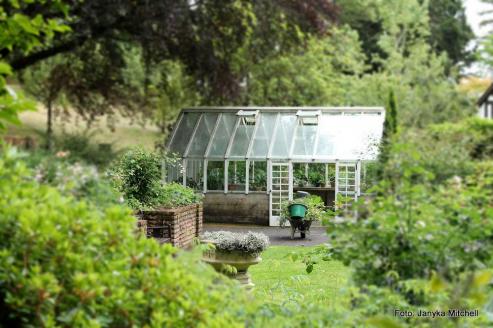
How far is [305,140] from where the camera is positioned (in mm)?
19078

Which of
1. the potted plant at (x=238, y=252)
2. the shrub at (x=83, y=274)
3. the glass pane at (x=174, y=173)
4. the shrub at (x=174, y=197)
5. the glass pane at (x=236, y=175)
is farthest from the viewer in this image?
the glass pane at (x=174, y=173)

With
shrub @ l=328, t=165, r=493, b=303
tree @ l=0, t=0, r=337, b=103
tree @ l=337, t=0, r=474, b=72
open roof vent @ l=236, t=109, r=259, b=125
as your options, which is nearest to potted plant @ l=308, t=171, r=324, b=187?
open roof vent @ l=236, t=109, r=259, b=125

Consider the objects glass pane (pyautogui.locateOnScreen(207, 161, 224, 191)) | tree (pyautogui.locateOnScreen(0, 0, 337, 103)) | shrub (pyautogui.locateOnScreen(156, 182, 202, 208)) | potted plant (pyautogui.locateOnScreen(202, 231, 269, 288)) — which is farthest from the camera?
glass pane (pyautogui.locateOnScreen(207, 161, 224, 191))

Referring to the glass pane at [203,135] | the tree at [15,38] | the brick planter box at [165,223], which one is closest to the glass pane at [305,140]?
the glass pane at [203,135]

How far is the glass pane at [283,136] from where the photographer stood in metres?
19.0

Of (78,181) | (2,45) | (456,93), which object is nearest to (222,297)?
(78,181)

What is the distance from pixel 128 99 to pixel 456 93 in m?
18.6

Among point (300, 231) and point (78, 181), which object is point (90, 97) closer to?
point (300, 231)

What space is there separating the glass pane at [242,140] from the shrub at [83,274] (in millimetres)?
15661

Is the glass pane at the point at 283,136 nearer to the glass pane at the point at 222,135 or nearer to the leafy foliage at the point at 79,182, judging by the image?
the glass pane at the point at 222,135

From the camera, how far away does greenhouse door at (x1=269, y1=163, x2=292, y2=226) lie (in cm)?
1891

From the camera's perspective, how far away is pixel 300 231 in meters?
15.7

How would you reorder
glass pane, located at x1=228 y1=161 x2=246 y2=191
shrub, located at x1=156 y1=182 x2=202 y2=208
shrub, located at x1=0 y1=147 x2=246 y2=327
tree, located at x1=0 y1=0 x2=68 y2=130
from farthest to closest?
glass pane, located at x1=228 y1=161 x2=246 y2=191
shrub, located at x1=156 y1=182 x2=202 y2=208
tree, located at x1=0 y1=0 x2=68 y2=130
shrub, located at x1=0 y1=147 x2=246 y2=327

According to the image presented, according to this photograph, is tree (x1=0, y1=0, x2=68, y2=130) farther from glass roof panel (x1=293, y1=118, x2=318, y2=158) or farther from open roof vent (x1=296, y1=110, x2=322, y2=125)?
open roof vent (x1=296, y1=110, x2=322, y2=125)
